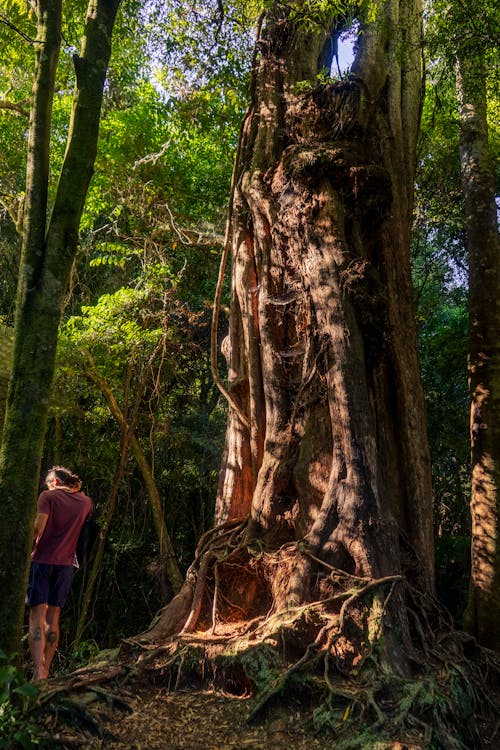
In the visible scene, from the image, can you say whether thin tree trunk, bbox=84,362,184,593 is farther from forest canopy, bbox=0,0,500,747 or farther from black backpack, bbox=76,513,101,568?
black backpack, bbox=76,513,101,568

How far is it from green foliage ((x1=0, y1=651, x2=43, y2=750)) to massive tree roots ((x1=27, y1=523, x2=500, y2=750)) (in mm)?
242

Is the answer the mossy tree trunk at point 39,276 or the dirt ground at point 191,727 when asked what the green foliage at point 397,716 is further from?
the mossy tree trunk at point 39,276

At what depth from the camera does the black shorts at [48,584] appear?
4305mm

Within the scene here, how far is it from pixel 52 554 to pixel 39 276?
214 centimetres

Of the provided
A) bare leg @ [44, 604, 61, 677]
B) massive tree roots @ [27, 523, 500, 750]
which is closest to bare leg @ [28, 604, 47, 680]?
bare leg @ [44, 604, 61, 677]

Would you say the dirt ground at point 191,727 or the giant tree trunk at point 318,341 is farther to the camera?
the giant tree trunk at point 318,341

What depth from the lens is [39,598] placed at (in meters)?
4.29

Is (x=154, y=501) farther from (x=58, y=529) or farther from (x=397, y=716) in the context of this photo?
(x=397, y=716)

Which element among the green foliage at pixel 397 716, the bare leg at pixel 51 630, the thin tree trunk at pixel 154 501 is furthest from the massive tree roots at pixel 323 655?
the thin tree trunk at pixel 154 501

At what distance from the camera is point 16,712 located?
8.29ft

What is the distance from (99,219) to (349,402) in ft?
25.9

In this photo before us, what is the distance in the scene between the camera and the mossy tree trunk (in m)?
3.01

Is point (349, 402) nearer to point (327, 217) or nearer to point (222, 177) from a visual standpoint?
point (327, 217)

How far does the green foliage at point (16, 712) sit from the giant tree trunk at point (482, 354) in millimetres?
3809
